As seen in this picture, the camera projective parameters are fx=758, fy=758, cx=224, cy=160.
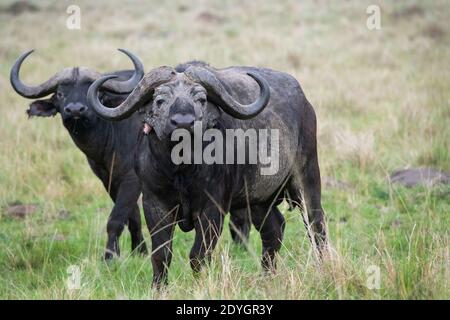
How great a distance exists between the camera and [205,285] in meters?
4.90

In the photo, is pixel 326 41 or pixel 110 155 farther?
pixel 326 41

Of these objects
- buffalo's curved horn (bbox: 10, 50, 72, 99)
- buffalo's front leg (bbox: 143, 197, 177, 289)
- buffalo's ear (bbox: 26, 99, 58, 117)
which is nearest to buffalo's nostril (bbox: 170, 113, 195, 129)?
buffalo's front leg (bbox: 143, 197, 177, 289)

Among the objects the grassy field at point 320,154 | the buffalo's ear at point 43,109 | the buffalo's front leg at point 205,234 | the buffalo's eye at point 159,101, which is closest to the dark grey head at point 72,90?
the buffalo's ear at point 43,109

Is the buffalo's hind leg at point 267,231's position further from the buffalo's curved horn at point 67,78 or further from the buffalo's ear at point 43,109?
the buffalo's ear at point 43,109

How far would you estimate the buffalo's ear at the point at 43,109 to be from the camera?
7.79 metres

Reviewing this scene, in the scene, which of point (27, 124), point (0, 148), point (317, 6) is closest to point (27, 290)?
point (0, 148)

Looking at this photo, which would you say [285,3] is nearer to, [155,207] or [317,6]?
[317,6]

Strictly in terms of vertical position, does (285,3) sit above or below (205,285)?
above

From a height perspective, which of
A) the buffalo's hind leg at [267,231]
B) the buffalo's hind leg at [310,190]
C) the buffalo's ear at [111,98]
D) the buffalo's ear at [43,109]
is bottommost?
the buffalo's hind leg at [267,231]

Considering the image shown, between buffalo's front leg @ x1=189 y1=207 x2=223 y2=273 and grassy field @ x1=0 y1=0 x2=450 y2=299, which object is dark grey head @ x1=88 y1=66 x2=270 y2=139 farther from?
grassy field @ x1=0 y1=0 x2=450 y2=299

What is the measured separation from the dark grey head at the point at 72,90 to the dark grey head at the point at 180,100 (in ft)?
5.85

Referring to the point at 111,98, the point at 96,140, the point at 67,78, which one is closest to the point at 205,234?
the point at 96,140

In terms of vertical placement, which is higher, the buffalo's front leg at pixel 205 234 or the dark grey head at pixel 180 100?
the dark grey head at pixel 180 100
